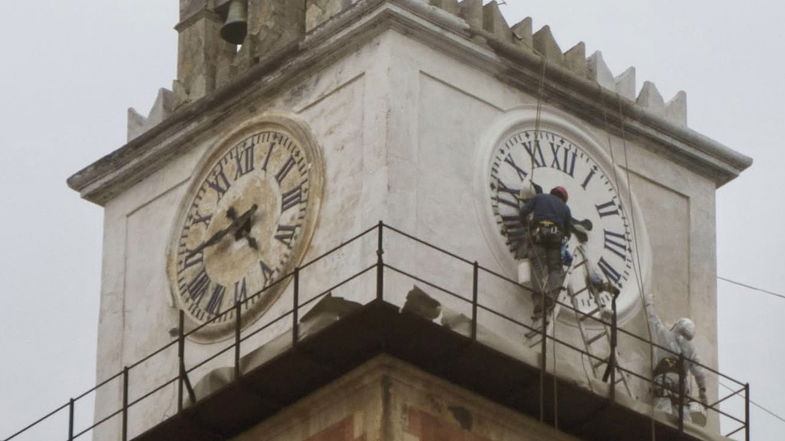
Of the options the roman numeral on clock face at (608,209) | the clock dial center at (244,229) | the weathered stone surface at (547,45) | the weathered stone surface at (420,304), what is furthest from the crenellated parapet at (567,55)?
the weathered stone surface at (420,304)

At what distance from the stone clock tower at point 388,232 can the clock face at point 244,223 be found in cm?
3

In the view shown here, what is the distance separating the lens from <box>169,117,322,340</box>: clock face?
45.7 m

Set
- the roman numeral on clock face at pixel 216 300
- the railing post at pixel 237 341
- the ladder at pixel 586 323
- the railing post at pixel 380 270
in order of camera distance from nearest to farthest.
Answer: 1. the railing post at pixel 380 270
2. the railing post at pixel 237 341
3. the ladder at pixel 586 323
4. the roman numeral on clock face at pixel 216 300

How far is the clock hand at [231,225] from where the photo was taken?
46250 mm

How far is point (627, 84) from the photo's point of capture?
47844mm

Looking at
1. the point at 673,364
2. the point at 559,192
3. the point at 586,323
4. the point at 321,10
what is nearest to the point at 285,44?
the point at 321,10

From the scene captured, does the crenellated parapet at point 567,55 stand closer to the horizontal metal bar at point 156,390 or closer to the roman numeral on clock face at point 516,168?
the roman numeral on clock face at point 516,168

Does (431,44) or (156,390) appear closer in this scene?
(431,44)

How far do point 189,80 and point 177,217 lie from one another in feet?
6.01

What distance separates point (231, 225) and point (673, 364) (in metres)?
5.08

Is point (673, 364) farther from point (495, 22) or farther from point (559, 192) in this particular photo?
point (495, 22)

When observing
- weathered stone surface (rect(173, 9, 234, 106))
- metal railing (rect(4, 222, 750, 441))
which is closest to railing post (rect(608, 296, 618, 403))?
metal railing (rect(4, 222, 750, 441))

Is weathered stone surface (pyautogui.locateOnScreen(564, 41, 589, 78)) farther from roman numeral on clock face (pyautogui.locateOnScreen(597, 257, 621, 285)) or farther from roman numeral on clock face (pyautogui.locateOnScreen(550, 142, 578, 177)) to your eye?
roman numeral on clock face (pyautogui.locateOnScreen(597, 257, 621, 285))

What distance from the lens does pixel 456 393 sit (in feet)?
144
